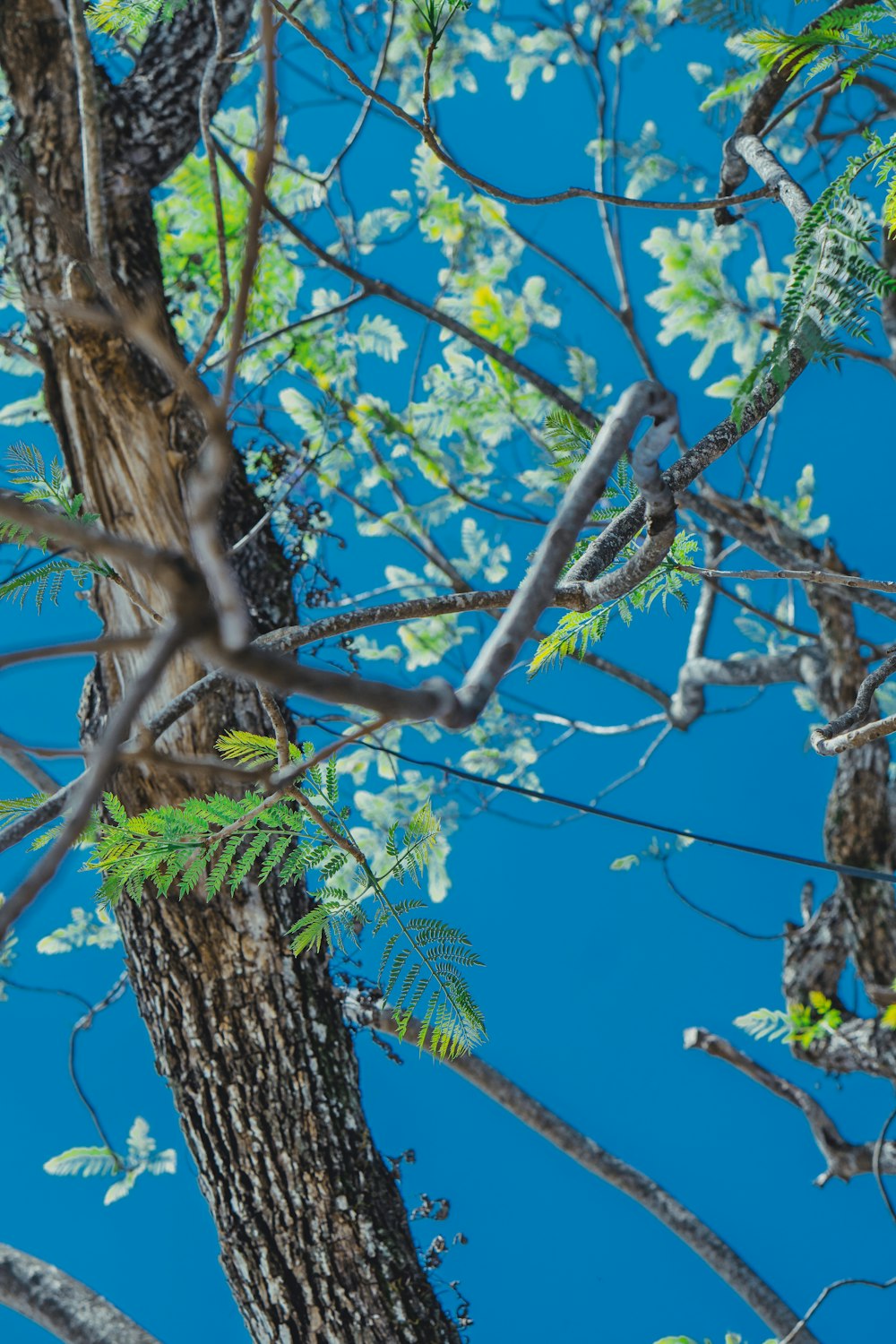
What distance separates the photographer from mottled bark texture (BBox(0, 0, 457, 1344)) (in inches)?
56.4

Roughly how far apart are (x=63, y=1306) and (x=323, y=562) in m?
1.32

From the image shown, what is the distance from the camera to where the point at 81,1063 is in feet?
13.5

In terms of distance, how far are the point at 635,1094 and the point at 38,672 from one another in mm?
2753

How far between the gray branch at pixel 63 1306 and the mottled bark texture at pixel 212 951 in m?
0.30

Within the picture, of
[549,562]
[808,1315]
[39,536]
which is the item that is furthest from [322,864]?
[808,1315]

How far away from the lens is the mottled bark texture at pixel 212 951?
1433 millimetres

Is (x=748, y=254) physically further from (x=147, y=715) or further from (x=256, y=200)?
(x=256, y=200)

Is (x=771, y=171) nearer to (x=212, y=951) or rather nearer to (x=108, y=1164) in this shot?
(x=212, y=951)

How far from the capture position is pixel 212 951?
4.99 feet

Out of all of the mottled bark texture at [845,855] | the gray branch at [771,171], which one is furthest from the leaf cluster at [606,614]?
the mottled bark texture at [845,855]

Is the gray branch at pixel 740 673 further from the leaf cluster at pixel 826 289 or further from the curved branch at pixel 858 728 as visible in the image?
the leaf cluster at pixel 826 289

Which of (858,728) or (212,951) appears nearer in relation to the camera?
(858,728)

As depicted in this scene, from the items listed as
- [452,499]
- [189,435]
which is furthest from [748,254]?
[189,435]

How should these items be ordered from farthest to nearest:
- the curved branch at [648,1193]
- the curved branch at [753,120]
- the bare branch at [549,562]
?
the curved branch at [648,1193], the curved branch at [753,120], the bare branch at [549,562]
